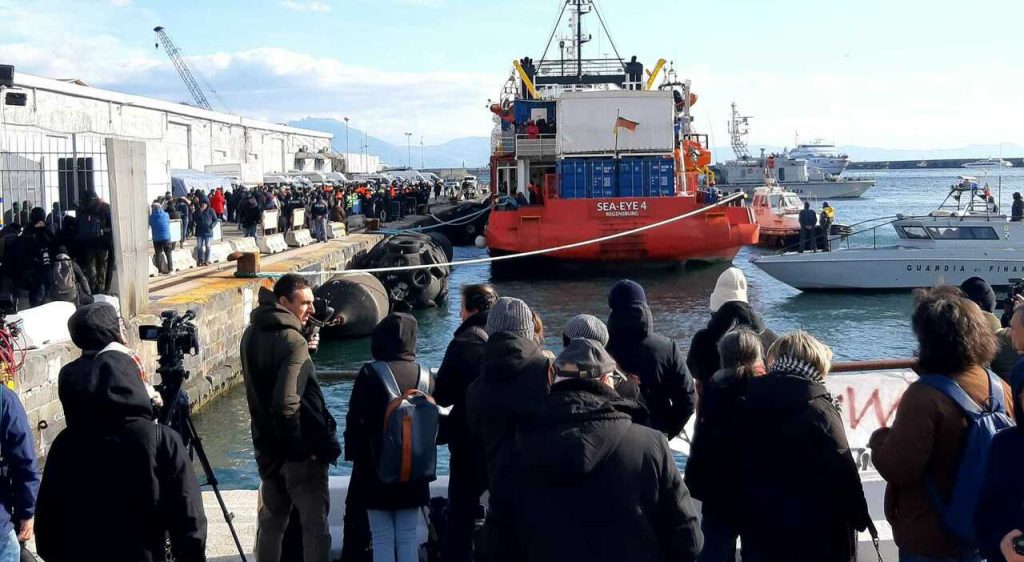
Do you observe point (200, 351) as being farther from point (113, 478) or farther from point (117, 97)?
point (117, 97)


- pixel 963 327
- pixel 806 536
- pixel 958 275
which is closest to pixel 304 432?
pixel 806 536

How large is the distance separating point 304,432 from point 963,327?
99.2 inches

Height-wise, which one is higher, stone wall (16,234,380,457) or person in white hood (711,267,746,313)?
person in white hood (711,267,746,313)

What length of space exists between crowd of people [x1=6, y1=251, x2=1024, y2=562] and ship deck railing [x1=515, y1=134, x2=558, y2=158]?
69.8 feet

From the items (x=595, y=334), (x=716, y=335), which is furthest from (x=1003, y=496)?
(x=716, y=335)

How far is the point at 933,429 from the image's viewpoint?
2979 millimetres

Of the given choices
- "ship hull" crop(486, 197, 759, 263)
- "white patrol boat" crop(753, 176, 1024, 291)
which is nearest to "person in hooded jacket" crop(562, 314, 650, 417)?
"white patrol boat" crop(753, 176, 1024, 291)

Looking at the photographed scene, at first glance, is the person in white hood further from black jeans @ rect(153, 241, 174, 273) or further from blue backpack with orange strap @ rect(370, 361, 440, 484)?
black jeans @ rect(153, 241, 174, 273)

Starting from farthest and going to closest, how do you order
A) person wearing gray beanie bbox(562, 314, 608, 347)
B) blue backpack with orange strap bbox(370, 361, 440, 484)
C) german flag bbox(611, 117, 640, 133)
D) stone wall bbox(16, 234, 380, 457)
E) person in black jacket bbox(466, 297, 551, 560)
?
1. german flag bbox(611, 117, 640, 133)
2. stone wall bbox(16, 234, 380, 457)
3. blue backpack with orange strap bbox(370, 361, 440, 484)
4. person wearing gray beanie bbox(562, 314, 608, 347)
5. person in black jacket bbox(466, 297, 551, 560)

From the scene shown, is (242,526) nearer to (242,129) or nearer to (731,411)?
(731,411)

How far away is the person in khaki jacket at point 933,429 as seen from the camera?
2.98 metres

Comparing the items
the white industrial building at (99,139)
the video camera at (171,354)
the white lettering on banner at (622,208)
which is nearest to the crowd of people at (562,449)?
the video camera at (171,354)

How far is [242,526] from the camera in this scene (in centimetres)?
514

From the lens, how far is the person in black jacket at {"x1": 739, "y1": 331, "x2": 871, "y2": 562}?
122 inches
